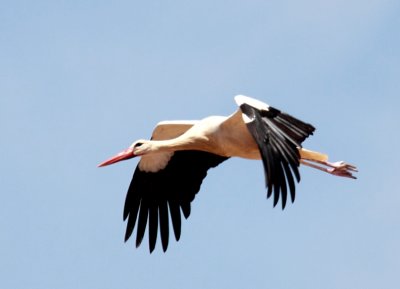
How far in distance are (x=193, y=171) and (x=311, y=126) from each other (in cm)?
A: 243

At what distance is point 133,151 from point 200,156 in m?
0.80

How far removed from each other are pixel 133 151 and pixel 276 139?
8.08 ft

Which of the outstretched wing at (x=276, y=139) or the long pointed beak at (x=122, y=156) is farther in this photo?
the long pointed beak at (x=122, y=156)

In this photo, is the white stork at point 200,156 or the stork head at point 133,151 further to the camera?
the stork head at point 133,151

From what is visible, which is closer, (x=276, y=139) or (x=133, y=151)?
(x=276, y=139)

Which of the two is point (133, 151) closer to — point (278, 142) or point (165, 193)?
point (165, 193)

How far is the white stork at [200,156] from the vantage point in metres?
13.7

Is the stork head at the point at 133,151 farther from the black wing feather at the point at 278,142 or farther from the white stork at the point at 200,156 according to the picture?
the black wing feather at the point at 278,142

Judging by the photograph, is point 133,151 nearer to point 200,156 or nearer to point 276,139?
point 200,156

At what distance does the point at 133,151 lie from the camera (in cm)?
1587

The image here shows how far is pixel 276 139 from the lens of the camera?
1384 cm

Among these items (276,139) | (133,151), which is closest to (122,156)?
(133,151)

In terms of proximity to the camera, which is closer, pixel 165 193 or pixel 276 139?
pixel 276 139

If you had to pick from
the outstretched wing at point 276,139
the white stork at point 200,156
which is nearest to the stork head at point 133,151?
the white stork at point 200,156
